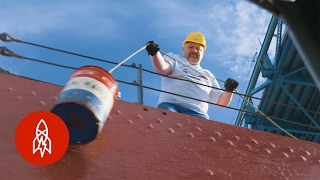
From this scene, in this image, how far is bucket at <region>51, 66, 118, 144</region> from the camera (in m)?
2.34

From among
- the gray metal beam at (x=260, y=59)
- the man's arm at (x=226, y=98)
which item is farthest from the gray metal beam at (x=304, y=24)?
the gray metal beam at (x=260, y=59)

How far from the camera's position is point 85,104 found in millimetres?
2322

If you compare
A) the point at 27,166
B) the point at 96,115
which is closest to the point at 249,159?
the point at 96,115

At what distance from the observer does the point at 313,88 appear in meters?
13.7

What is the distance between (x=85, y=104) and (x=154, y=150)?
0.66 meters

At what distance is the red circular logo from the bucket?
5 centimetres

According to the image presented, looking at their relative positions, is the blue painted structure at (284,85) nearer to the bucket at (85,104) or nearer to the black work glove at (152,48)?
the black work glove at (152,48)

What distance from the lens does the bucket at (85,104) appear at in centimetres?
234

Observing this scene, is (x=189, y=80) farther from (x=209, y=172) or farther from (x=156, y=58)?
(x=209, y=172)

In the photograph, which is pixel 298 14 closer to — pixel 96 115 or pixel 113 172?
pixel 96 115

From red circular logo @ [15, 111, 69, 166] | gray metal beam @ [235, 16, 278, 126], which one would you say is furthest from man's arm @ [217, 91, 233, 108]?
gray metal beam @ [235, 16, 278, 126]

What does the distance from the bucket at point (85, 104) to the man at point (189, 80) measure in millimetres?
1705

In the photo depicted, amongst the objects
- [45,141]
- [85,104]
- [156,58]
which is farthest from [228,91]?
[45,141]

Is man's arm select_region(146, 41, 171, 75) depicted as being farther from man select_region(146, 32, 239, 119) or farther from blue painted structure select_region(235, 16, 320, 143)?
blue painted structure select_region(235, 16, 320, 143)
